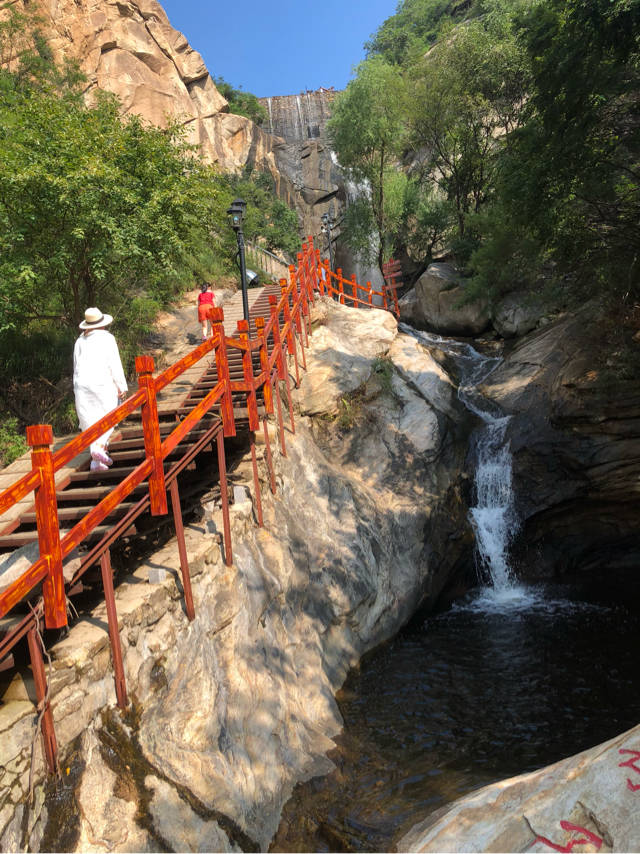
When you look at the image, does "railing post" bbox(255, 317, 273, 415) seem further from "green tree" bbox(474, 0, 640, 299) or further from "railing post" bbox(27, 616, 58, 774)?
"green tree" bbox(474, 0, 640, 299)

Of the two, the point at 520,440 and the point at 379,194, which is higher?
the point at 379,194

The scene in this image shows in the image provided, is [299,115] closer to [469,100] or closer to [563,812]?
[469,100]

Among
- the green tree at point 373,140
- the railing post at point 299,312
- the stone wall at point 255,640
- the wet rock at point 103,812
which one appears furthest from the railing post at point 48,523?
the green tree at point 373,140

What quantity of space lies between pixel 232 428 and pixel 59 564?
301cm

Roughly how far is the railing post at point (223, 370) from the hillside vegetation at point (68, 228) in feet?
12.5

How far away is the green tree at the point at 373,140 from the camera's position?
24797 millimetres

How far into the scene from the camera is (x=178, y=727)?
14.6 ft

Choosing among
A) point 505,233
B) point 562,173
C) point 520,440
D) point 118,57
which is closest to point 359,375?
point 520,440

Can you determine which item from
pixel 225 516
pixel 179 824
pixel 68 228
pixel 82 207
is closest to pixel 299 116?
pixel 68 228

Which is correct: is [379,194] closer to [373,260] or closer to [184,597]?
[373,260]

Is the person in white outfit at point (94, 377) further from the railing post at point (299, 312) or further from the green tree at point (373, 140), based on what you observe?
the green tree at point (373, 140)

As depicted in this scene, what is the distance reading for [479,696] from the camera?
304 inches

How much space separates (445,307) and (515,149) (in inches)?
341

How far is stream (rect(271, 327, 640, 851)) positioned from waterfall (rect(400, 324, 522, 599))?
0.10ft
